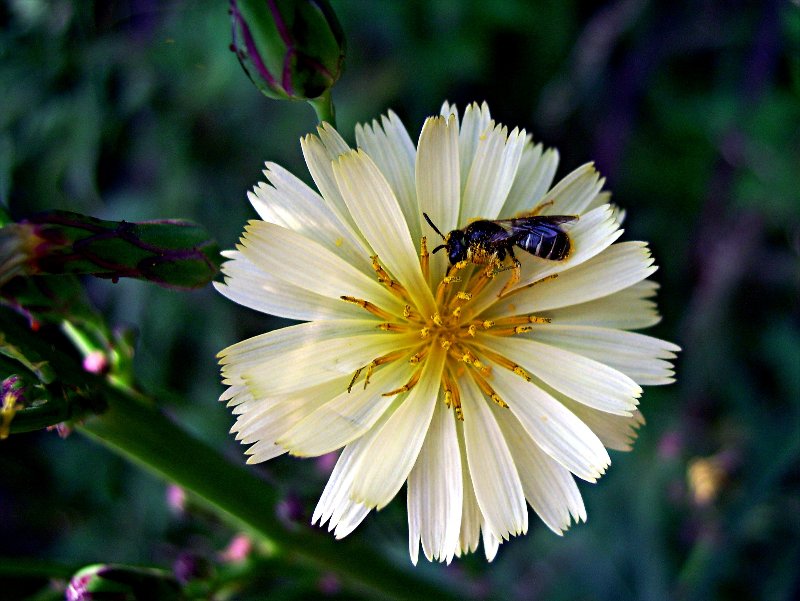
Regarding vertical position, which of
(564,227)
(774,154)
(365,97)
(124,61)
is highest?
(774,154)

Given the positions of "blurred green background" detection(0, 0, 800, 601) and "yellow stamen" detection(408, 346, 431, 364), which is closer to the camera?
"yellow stamen" detection(408, 346, 431, 364)

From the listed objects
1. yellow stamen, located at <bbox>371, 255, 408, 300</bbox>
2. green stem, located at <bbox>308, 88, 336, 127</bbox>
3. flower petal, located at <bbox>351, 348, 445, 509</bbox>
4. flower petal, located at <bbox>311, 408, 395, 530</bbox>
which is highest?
green stem, located at <bbox>308, 88, 336, 127</bbox>

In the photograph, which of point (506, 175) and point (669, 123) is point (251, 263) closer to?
point (506, 175)

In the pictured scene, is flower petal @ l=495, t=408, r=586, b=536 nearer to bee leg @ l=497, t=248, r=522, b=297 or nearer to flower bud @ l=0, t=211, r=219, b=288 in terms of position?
bee leg @ l=497, t=248, r=522, b=297

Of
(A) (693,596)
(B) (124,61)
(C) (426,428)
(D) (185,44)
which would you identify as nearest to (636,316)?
(C) (426,428)

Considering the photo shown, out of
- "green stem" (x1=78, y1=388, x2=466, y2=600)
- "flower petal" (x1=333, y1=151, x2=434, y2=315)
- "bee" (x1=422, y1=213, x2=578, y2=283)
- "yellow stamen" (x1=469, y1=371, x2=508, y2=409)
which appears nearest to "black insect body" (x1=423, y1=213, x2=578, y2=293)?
"bee" (x1=422, y1=213, x2=578, y2=283)

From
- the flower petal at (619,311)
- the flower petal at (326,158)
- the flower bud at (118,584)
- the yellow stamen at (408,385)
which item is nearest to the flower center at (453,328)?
the yellow stamen at (408,385)
